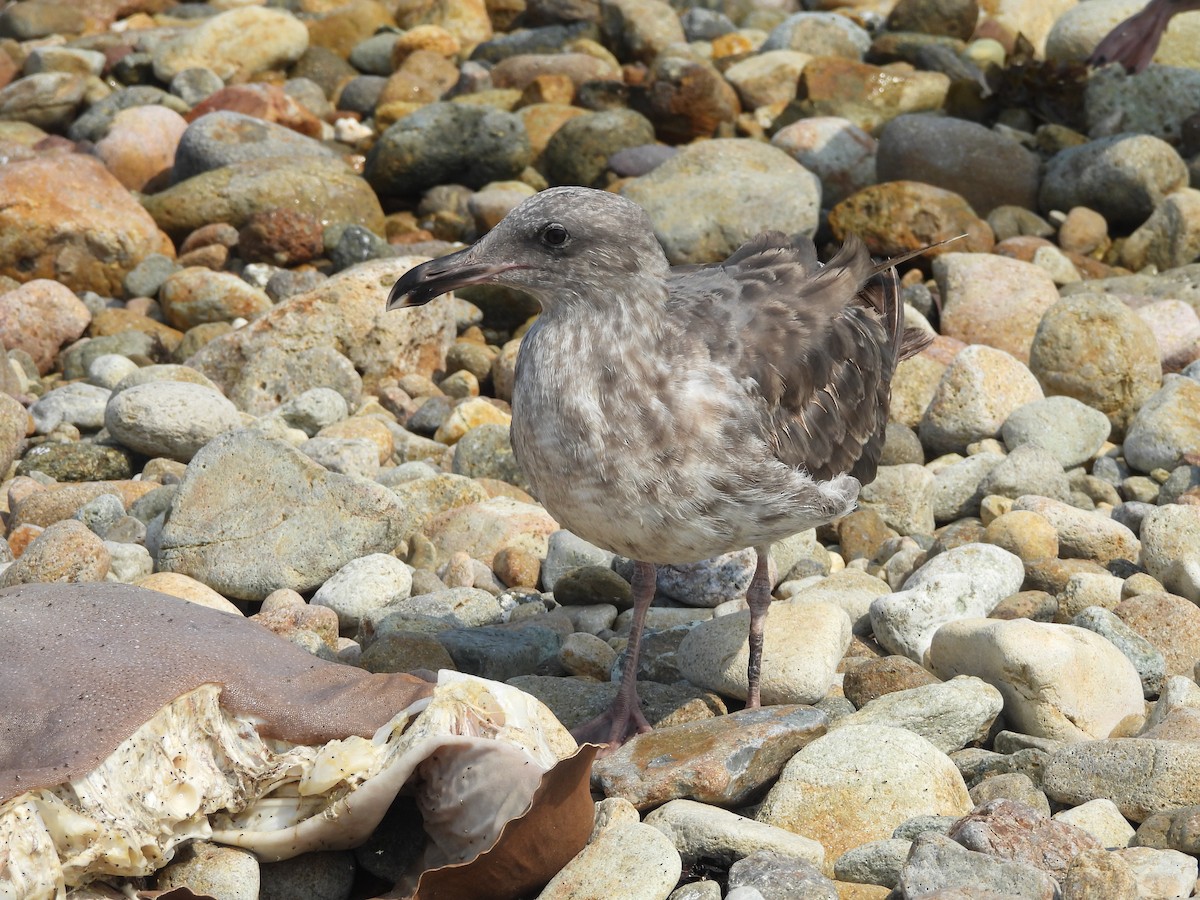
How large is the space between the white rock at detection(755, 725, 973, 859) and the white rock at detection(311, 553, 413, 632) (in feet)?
7.53

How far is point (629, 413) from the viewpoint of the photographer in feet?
15.8

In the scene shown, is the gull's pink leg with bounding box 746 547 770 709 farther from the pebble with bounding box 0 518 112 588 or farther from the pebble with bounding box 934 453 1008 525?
the pebble with bounding box 0 518 112 588

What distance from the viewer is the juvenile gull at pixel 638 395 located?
4.84m

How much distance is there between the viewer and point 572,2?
57.1 feet

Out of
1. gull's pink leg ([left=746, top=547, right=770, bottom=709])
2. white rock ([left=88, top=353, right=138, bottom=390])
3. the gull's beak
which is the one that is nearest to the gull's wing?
gull's pink leg ([left=746, top=547, right=770, bottom=709])

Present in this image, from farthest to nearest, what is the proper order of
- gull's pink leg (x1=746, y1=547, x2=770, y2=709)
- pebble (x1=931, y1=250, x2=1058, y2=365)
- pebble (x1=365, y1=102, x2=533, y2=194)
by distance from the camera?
pebble (x1=365, y1=102, x2=533, y2=194) < pebble (x1=931, y1=250, x2=1058, y2=365) < gull's pink leg (x1=746, y1=547, x2=770, y2=709)

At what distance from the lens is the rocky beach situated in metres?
4.45

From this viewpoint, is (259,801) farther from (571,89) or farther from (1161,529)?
(571,89)

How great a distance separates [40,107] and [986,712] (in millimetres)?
12646

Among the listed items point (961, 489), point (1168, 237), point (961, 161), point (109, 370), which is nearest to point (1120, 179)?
point (1168, 237)

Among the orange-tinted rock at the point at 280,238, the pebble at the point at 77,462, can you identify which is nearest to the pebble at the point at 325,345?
the pebble at the point at 77,462

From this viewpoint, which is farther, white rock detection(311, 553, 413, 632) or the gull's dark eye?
white rock detection(311, 553, 413, 632)

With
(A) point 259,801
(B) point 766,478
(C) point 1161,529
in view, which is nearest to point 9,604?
(A) point 259,801

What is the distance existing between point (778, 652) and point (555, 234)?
1884 mm
